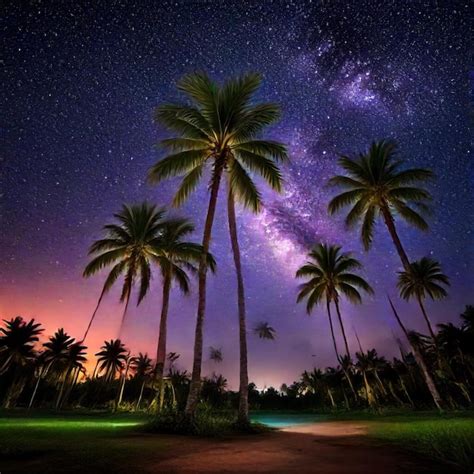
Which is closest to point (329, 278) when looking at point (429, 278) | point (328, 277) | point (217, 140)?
point (328, 277)

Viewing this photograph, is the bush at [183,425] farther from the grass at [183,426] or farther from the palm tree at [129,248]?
the palm tree at [129,248]

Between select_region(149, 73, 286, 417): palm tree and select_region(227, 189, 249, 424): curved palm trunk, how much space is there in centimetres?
5

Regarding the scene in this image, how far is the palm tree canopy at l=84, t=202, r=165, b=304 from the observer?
24578 mm

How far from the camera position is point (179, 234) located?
26750 millimetres

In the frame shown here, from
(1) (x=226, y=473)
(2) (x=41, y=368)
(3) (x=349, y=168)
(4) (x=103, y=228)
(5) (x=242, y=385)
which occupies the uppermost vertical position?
(3) (x=349, y=168)

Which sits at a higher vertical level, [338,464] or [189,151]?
[189,151]

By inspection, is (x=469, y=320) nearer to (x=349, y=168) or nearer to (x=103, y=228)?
(x=349, y=168)

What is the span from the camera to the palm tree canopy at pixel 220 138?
1503 cm

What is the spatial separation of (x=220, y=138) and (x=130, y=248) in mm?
13742

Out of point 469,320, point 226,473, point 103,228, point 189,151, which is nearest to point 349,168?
point 189,151

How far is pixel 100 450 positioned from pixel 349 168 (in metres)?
21.4

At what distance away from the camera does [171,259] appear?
84.4ft

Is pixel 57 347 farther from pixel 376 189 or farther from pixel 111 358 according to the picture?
pixel 376 189

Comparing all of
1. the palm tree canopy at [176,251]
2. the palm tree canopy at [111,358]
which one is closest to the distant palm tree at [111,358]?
the palm tree canopy at [111,358]
